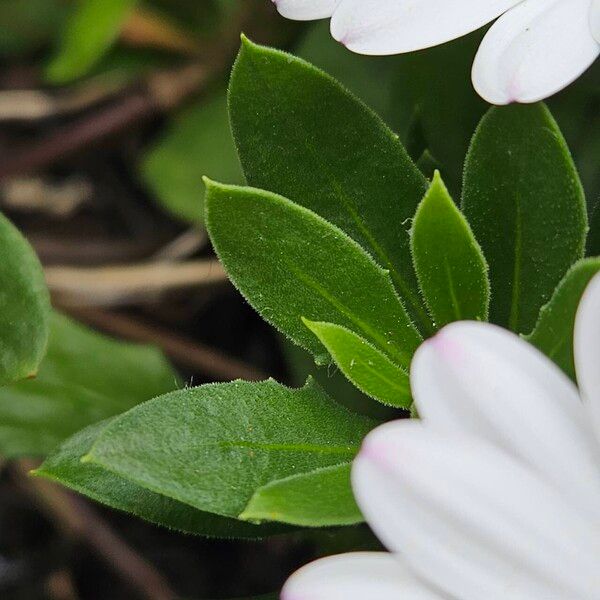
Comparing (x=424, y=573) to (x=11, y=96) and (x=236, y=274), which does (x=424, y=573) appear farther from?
(x=11, y=96)

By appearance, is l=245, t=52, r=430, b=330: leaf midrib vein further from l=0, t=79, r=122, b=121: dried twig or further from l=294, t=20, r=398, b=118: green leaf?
l=0, t=79, r=122, b=121: dried twig

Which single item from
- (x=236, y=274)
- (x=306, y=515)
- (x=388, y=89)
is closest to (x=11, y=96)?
(x=388, y=89)

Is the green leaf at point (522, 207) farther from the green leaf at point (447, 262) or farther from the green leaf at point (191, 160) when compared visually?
the green leaf at point (191, 160)

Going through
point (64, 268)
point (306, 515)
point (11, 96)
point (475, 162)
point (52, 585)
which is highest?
point (475, 162)

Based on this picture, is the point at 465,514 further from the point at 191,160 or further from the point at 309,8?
the point at 191,160

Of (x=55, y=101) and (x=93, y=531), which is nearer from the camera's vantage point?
(x=93, y=531)

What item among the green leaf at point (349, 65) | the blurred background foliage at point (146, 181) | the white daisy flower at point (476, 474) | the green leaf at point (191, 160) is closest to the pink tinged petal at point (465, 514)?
the white daisy flower at point (476, 474)

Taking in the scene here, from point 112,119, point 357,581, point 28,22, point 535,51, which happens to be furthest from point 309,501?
point 28,22
